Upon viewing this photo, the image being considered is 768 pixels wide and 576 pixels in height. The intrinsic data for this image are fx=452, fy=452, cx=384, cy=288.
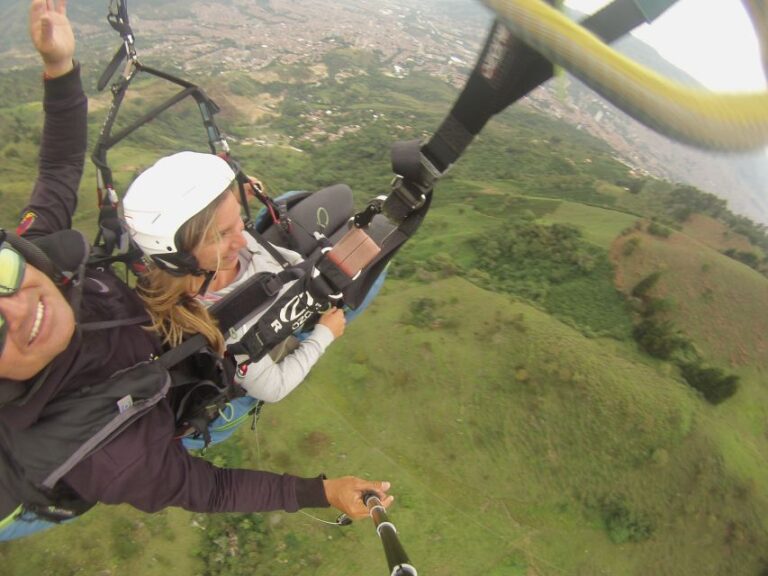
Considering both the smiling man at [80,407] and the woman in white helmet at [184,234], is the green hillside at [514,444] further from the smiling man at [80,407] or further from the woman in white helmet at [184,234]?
the woman in white helmet at [184,234]

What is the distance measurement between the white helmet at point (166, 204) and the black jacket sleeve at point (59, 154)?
21.0 inches

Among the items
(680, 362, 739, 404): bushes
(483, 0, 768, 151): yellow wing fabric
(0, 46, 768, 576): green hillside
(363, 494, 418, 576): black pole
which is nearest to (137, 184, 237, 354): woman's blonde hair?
(363, 494, 418, 576): black pole

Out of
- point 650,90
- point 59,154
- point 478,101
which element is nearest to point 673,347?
point 478,101

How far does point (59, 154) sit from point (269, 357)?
1587mm

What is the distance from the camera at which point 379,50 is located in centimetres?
12306

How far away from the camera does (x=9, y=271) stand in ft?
4.96

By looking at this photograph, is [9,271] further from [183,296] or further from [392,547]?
[392,547]

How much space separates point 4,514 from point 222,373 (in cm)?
92

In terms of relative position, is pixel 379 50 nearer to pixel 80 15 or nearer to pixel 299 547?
pixel 80 15

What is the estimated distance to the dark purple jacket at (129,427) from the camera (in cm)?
161

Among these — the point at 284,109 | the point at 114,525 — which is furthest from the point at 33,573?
the point at 284,109

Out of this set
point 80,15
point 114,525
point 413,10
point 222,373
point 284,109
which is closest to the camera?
point 222,373

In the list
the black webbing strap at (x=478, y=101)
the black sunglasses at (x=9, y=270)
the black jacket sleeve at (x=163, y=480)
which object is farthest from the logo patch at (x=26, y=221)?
the black webbing strap at (x=478, y=101)

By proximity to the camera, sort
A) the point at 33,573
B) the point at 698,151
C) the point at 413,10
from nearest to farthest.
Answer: the point at 698,151 < the point at 33,573 < the point at 413,10
